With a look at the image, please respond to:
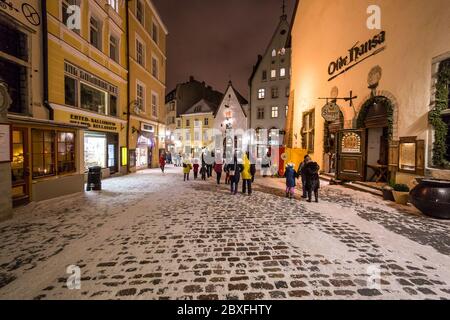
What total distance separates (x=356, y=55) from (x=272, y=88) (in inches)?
826

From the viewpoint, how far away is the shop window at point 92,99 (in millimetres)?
13391

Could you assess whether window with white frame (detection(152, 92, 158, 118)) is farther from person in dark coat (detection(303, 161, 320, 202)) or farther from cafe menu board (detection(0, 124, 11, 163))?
person in dark coat (detection(303, 161, 320, 202))

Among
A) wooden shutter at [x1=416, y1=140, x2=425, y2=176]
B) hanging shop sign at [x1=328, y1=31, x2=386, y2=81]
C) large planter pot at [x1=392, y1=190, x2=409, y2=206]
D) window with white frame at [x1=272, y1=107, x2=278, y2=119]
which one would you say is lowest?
large planter pot at [x1=392, y1=190, x2=409, y2=206]

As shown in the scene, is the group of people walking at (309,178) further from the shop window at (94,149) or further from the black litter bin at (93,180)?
the shop window at (94,149)

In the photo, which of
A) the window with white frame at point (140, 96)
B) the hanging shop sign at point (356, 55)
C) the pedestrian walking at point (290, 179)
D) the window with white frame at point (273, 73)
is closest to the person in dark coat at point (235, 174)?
the pedestrian walking at point (290, 179)

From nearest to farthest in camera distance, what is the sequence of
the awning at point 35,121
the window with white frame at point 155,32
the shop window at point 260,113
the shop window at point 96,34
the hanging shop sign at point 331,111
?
the awning at point 35,121 → the hanging shop sign at point 331,111 → the shop window at point 96,34 → the window with white frame at point 155,32 → the shop window at point 260,113

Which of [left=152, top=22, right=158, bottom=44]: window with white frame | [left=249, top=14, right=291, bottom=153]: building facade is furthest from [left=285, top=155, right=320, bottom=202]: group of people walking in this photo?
[left=249, top=14, right=291, bottom=153]: building facade

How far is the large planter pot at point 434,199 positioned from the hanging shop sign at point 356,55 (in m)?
6.75

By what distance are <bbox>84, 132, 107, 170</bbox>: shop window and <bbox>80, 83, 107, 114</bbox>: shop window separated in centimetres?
163

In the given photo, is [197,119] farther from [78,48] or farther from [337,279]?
[337,279]

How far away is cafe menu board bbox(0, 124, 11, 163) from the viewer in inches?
240

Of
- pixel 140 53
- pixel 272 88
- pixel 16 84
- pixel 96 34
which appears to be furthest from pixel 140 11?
pixel 272 88

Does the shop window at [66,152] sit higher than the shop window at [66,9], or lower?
lower

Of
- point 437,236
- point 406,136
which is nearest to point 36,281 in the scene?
point 437,236
